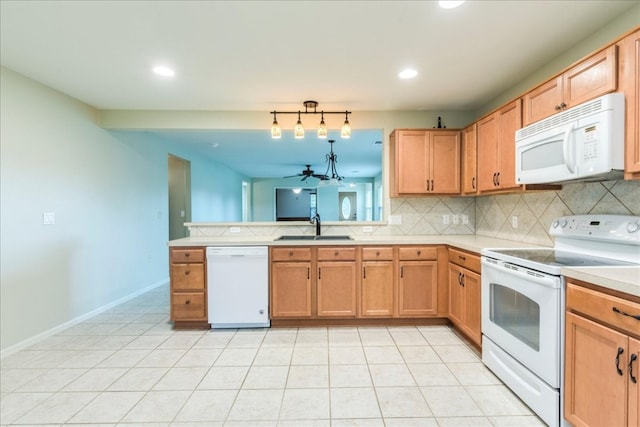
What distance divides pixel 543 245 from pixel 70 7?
12.3 feet

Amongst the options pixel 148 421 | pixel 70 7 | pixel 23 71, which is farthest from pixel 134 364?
pixel 23 71

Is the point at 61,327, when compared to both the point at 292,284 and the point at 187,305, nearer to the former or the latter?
the point at 187,305

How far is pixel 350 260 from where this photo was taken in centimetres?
304

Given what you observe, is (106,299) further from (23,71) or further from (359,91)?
(359,91)

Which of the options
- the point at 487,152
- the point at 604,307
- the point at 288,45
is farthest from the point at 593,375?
the point at 288,45

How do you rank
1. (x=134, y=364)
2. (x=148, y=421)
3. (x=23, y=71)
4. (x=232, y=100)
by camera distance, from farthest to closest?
1. (x=232, y=100)
2. (x=23, y=71)
3. (x=134, y=364)
4. (x=148, y=421)

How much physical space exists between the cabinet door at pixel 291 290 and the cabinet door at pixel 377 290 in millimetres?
580

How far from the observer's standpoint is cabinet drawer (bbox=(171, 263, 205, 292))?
119 inches

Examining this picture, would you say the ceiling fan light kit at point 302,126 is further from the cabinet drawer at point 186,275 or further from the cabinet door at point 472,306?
the cabinet door at point 472,306

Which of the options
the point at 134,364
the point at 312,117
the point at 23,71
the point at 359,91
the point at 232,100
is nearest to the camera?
the point at 134,364

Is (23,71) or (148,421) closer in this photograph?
(148,421)

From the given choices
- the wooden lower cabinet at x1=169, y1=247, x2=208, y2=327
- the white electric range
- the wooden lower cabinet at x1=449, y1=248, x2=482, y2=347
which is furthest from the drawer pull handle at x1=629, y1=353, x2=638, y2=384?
the wooden lower cabinet at x1=169, y1=247, x2=208, y2=327

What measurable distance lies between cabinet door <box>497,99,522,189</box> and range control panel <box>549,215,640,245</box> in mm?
424

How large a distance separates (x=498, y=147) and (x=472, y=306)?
4.61ft
